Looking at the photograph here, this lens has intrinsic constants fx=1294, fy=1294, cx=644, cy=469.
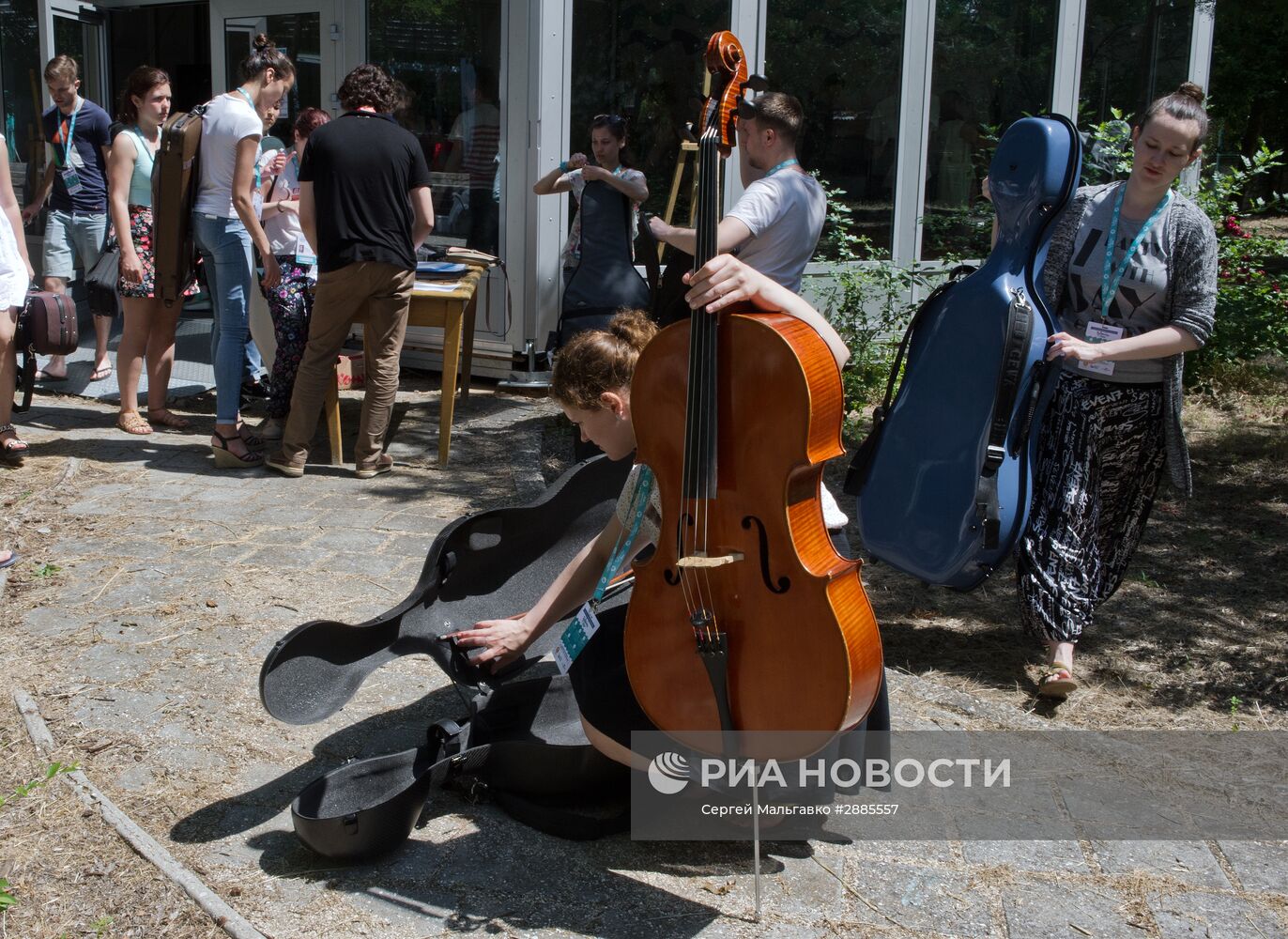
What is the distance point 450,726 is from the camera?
9.78 feet

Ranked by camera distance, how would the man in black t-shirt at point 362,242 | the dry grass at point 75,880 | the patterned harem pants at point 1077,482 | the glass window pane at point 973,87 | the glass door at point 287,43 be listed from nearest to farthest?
1. the dry grass at point 75,880
2. the patterned harem pants at point 1077,482
3. the man in black t-shirt at point 362,242
4. the glass door at point 287,43
5. the glass window pane at point 973,87

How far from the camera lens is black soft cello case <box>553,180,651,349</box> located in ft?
21.7

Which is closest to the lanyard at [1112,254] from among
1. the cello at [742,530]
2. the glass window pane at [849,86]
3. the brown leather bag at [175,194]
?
the cello at [742,530]

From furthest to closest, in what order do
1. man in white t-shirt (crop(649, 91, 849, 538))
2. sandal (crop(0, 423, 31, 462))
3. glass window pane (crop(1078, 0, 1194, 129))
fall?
glass window pane (crop(1078, 0, 1194, 129)), sandal (crop(0, 423, 31, 462)), man in white t-shirt (crop(649, 91, 849, 538))

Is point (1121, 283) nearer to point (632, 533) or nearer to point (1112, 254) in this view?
point (1112, 254)

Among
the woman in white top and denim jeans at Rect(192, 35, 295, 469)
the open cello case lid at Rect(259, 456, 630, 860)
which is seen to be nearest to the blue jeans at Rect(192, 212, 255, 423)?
the woman in white top and denim jeans at Rect(192, 35, 295, 469)

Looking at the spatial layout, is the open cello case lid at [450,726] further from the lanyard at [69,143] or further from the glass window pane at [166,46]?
the glass window pane at [166,46]

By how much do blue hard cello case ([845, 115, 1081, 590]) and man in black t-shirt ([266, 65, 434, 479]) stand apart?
2775mm

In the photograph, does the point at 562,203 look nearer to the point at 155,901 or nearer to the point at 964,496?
the point at 964,496

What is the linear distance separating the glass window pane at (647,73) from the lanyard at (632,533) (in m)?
5.43

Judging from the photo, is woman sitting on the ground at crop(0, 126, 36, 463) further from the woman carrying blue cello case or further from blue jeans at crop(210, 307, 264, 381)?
the woman carrying blue cello case

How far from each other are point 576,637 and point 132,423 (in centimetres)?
471

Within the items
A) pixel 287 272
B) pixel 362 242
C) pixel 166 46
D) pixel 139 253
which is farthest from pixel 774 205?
pixel 166 46

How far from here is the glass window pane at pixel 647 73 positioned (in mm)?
7953
